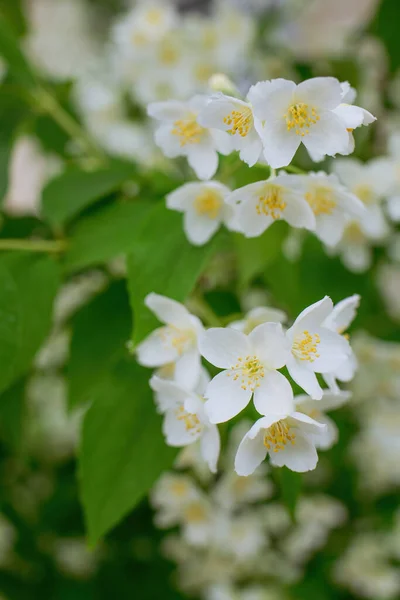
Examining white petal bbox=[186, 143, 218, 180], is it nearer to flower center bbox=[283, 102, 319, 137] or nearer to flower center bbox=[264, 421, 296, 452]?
flower center bbox=[283, 102, 319, 137]

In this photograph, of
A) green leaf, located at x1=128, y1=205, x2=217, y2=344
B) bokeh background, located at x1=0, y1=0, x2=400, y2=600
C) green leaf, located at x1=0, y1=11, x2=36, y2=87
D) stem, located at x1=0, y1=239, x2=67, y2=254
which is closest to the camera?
green leaf, located at x1=128, y1=205, x2=217, y2=344

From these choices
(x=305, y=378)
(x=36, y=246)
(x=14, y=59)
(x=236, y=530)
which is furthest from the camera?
(x=236, y=530)

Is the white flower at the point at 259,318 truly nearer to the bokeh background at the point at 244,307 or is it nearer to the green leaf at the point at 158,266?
the green leaf at the point at 158,266

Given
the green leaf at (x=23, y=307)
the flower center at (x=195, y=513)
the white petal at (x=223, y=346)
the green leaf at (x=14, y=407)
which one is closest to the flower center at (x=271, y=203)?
the white petal at (x=223, y=346)

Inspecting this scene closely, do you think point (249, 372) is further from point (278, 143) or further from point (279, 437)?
point (278, 143)

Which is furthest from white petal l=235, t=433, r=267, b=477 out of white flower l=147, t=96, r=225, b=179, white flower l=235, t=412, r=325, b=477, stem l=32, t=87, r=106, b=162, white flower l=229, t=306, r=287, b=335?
stem l=32, t=87, r=106, b=162

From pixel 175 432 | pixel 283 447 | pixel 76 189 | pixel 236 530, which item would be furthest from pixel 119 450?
pixel 236 530

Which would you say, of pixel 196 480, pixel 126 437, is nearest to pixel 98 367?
pixel 126 437
